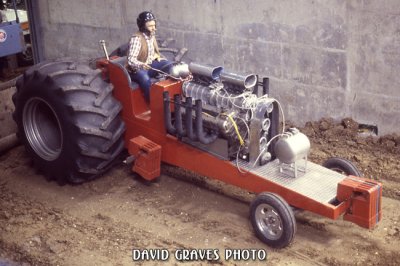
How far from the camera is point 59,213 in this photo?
6539 millimetres

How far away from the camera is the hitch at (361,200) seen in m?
5.32

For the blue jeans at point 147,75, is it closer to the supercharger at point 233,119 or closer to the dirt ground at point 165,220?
the supercharger at point 233,119

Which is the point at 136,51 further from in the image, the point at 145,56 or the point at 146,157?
the point at 146,157

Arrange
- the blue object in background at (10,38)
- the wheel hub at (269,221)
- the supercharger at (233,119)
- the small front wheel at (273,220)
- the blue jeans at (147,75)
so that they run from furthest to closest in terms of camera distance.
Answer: the blue object in background at (10,38) < the blue jeans at (147,75) < the supercharger at (233,119) < the wheel hub at (269,221) < the small front wheel at (273,220)

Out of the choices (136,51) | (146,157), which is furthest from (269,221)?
(136,51)

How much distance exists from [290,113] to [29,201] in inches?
145

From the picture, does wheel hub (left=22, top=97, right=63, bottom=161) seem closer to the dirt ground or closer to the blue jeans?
the dirt ground

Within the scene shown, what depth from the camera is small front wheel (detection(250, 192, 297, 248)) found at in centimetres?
543

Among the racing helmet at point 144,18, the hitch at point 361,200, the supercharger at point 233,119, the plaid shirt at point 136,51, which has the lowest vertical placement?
the hitch at point 361,200

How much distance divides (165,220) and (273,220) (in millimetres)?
1231

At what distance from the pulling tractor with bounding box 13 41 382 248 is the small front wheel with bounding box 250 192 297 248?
0.01 metres

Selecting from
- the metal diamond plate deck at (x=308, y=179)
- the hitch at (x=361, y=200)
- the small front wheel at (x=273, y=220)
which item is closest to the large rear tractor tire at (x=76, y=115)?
the metal diamond plate deck at (x=308, y=179)

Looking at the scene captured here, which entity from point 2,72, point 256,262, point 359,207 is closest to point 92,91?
point 256,262

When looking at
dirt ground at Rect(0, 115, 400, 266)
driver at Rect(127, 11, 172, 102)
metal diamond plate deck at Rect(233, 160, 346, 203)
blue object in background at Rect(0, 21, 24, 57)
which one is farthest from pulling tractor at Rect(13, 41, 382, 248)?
blue object in background at Rect(0, 21, 24, 57)
